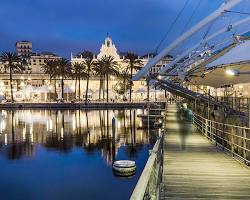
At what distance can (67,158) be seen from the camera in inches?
1326

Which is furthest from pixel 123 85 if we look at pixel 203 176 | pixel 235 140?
pixel 203 176

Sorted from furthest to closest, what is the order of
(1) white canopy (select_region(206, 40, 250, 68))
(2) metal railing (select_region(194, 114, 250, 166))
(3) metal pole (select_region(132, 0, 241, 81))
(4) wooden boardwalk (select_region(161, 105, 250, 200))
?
(3) metal pole (select_region(132, 0, 241, 81)), (1) white canopy (select_region(206, 40, 250, 68)), (2) metal railing (select_region(194, 114, 250, 166)), (4) wooden boardwalk (select_region(161, 105, 250, 200))

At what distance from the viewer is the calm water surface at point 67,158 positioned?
910 inches

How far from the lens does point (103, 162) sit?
3122 centimetres

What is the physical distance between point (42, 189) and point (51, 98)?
324 feet

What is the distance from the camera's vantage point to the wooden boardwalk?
9570 millimetres

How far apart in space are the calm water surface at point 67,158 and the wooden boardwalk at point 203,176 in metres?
7.41

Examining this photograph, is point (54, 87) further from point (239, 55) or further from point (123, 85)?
point (239, 55)

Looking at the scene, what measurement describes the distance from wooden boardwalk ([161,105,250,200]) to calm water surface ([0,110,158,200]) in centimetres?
741

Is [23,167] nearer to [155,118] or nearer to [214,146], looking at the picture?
[214,146]

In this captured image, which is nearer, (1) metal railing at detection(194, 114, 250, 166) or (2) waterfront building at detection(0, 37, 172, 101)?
(1) metal railing at detection(194, 114, 250, 166)

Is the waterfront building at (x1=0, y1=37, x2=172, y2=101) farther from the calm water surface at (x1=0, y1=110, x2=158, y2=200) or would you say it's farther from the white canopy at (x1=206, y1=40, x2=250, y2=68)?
the white canopy at (x1=206, y1=40, x2=250, y2=68)

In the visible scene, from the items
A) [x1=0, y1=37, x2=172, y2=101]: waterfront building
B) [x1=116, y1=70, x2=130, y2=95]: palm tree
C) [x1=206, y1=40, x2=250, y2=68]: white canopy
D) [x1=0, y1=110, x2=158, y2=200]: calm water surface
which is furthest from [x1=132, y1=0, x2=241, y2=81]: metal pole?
[x1=116, y1=70, x2=130, y2=95]: palm tree

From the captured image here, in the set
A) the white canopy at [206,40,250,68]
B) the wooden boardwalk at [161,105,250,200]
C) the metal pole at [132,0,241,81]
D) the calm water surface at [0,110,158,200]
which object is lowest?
the calm water surface at [0,110,158,200]
